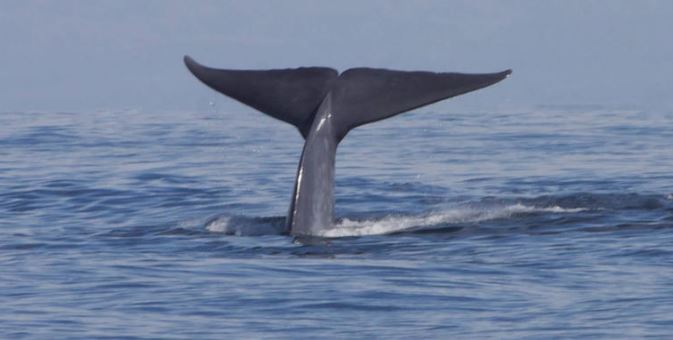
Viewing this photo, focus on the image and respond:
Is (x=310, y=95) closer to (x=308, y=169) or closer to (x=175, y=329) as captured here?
(x=308, y=169)

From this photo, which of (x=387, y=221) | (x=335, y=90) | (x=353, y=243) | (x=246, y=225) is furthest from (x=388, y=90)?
(x=246, y=225)

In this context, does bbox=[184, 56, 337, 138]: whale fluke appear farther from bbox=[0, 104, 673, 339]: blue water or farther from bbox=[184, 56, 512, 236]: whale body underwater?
bbox=[0, 104, 673, 339]: blue water

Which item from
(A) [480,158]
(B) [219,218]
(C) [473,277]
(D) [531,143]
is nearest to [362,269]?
(C) [473,277]

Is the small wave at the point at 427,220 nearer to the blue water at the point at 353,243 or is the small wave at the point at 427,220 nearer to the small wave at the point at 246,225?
the blue water at the point at 353,243

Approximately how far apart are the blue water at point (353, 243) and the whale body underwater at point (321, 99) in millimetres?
362

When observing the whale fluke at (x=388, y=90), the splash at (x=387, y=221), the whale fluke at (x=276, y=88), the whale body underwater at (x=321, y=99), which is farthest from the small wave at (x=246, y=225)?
the whale fluke at (x=388, y=90)

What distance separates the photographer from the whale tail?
48.4ft

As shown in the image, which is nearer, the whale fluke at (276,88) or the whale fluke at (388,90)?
the whale fluke at (388,90)

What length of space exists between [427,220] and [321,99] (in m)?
1.60

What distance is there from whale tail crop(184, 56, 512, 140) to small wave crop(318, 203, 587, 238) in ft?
2.75

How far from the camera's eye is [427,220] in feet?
52.5

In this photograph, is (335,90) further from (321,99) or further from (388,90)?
(388,90)

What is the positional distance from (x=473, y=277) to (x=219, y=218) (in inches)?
162

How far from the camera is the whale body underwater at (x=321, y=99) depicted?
14.7 meters
